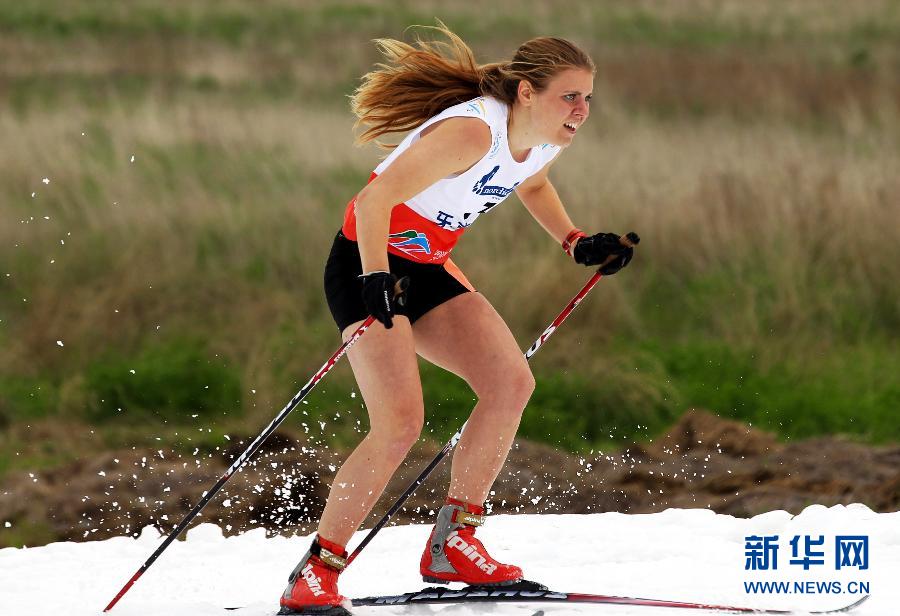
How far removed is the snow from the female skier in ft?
1.04

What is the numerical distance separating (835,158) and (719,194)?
1783 millimetres

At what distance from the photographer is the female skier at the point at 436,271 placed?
4.38 metres

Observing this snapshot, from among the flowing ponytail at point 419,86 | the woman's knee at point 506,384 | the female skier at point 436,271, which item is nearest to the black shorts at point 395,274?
the female skier at point 436,271

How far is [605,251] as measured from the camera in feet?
16.9

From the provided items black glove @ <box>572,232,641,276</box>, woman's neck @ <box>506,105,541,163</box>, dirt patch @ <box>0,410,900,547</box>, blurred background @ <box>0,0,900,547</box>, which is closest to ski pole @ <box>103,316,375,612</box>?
woman's neck @ <box>506,105,541,163</box>

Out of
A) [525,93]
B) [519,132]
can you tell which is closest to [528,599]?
[519,132]

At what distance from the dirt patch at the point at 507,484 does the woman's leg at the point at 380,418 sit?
8.10 ft

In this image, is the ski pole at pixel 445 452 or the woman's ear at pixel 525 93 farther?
the ski pole at pixel 445 452

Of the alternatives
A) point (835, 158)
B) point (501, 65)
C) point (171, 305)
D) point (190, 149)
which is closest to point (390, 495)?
point (171, 305)

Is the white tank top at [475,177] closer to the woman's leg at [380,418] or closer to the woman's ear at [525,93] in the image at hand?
the woman's ear at [525,93]

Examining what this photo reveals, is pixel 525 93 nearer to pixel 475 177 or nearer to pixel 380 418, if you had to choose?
pixel 475 177

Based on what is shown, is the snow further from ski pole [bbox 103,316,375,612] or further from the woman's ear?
the woman's ear

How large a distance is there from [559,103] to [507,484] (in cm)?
339

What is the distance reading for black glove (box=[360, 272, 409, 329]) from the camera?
4180 millimetres
